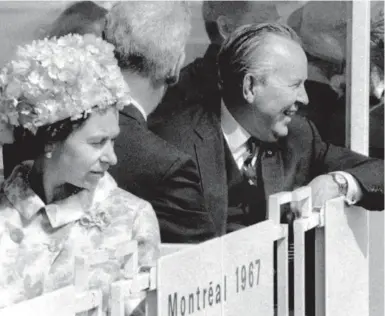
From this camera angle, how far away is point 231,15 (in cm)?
329

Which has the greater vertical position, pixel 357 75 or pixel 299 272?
pixel 357 75

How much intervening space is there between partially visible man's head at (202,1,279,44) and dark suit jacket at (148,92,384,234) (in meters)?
0.15

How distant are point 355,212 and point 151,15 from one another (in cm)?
110

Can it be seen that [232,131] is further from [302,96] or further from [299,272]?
[299,272]

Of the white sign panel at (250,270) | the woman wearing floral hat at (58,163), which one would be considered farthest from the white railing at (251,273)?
the woman wearing floral hat at (58,163)

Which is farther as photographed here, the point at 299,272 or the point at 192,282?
the point at 299,272

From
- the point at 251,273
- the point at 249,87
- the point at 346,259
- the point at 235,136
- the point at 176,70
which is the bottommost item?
the point at 346,259

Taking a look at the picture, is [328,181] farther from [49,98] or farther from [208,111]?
[49,98]

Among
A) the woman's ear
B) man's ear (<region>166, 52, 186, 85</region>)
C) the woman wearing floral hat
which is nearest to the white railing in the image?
the woman wearing floral hat

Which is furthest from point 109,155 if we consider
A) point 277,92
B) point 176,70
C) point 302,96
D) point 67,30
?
point 302,96

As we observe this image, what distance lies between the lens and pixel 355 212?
149 inches

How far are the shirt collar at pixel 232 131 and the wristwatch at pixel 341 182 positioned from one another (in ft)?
1.44

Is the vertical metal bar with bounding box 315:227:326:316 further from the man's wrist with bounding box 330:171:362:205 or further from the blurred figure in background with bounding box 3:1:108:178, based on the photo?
the blurred figure in background with bounding box 3:1:108:178

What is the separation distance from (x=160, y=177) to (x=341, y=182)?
891mm
